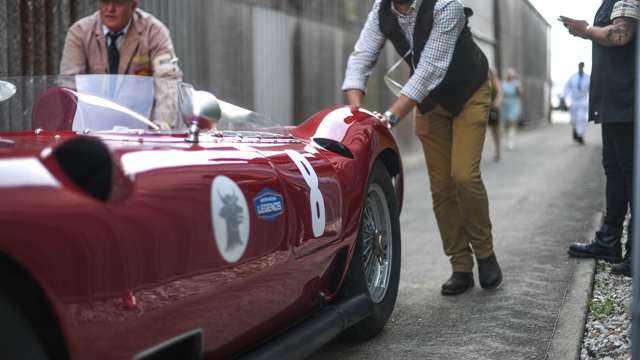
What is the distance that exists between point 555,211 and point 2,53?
5.22m

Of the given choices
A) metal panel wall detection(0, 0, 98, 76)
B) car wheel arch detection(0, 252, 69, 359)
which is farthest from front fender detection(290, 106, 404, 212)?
metal panel wall detection(0, 0, 98, 76)

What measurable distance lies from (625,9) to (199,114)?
318cm

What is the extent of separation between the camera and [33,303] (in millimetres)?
2014

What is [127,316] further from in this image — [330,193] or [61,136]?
[330,193]

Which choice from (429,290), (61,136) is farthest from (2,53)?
(61,136)

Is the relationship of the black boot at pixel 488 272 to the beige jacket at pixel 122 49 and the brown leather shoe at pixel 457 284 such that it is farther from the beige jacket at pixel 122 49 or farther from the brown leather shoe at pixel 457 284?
the beige jacket at pixel 122 49

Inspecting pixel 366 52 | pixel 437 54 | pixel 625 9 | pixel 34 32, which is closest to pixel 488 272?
pixel 437 54

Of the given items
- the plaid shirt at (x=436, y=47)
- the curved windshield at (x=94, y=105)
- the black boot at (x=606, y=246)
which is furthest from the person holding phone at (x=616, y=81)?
the curved windshield at (x=94, y=105)

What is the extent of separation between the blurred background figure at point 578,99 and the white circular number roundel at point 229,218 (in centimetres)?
1742

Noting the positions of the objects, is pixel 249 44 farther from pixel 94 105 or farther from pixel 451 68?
pixel 94 105

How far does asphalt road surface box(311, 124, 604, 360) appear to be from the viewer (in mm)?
4062

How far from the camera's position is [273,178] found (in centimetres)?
303

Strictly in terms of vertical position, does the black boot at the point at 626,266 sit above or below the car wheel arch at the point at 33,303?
below

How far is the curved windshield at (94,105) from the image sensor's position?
10.2 ft
